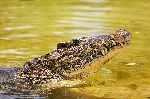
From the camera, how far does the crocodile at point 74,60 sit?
627 centimetres

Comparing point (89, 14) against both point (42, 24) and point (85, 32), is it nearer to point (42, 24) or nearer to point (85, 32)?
point (42, 24)

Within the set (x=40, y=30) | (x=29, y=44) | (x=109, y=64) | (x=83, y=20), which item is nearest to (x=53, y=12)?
(x=83, y=20)

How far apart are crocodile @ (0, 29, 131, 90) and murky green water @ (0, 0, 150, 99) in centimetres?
29

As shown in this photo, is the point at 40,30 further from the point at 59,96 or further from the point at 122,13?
the point at 59,96

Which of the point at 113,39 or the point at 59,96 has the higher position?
the point at 113,39

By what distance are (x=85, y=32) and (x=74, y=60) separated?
3516 mm

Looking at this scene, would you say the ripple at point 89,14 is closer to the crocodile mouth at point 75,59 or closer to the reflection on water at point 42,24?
the reflection on water at point 42,24

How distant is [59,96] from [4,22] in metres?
6.02

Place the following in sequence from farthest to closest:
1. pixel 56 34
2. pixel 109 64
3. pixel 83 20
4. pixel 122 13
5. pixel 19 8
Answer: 1. pixel 19 8
2. pixel 122 13
3. pixel 83 20
4. pixel 56 34
5. pixel 109 64

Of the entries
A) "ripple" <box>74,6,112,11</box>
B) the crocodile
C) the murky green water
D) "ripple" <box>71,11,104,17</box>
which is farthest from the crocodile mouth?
"ripple" <box>74,6,112,11</box>

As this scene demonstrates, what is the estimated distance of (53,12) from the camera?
13195mm

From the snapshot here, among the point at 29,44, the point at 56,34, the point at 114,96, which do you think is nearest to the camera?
the point at 114,96

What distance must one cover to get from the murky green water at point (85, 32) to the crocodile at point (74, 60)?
29cm

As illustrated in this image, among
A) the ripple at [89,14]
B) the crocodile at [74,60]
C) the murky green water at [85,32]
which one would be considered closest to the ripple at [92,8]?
the murky green water at [85,32]
